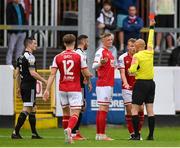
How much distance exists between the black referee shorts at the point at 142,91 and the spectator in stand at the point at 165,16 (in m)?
8.06

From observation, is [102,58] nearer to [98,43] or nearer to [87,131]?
[87,131]

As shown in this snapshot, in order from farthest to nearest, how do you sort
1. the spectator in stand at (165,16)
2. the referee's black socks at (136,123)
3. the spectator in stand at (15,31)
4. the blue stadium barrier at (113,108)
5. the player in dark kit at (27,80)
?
the spectator in stand at (165,16) < the spectator in stand at (15,31) < the blue stadium barrier at (113,108) < the player in dark kit at (27,80) < the referee's black socks at (136,123)

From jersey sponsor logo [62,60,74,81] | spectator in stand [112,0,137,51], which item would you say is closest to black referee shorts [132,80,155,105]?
jersey sponsor logo [62,60,74,81]

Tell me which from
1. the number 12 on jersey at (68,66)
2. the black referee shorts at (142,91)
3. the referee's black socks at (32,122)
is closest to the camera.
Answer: the number 12 on jersey at (68,66)

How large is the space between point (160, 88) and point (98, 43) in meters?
3.87

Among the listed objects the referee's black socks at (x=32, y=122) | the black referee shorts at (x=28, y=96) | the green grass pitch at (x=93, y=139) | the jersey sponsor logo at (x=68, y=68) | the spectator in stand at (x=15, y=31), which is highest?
the spectator in stand at (x=15, y=31)

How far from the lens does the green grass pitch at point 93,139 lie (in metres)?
19.2

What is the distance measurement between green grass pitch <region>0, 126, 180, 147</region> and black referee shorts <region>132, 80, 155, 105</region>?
0.83 meters

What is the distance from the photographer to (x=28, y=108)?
21297 millimetres

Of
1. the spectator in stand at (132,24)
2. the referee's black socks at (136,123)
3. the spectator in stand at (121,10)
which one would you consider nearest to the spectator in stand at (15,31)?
the spectator in stand at (121,10)

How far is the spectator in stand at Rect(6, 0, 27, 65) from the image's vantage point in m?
28.4

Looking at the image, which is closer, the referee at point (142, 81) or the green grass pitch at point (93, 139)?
the green grass pitch at point (93, 139)

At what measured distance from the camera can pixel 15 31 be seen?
94.5ft

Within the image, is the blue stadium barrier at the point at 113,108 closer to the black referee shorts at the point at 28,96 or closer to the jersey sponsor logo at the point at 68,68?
the black referee shorts at the point at 28,96
